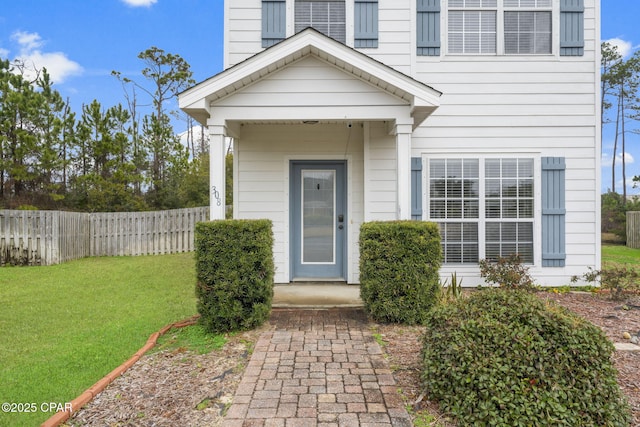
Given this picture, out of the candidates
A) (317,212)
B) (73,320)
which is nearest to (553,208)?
(317,212)

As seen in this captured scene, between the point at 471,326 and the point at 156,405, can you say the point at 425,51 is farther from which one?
the point at 156,405

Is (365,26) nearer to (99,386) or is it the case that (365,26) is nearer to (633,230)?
(99,386)

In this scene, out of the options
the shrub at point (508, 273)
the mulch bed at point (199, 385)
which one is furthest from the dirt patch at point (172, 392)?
the shrub at point (508, 273)

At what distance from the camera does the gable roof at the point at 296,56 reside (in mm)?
4965

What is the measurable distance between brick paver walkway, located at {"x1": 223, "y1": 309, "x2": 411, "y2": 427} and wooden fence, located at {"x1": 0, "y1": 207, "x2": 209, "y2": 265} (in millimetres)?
8382

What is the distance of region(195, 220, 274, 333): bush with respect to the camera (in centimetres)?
441

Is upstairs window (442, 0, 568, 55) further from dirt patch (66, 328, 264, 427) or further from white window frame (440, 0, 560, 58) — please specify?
dirt patch (66, 328, 264, 427)

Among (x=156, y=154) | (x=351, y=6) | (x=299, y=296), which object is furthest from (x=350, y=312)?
(x=156, y=154)

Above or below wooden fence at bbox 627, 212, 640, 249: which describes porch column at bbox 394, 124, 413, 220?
above

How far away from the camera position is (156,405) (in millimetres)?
2926

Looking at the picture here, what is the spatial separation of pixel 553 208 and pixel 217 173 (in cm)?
565

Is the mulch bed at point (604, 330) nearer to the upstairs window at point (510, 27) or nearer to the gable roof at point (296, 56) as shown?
the gable roof at point (296, 56)


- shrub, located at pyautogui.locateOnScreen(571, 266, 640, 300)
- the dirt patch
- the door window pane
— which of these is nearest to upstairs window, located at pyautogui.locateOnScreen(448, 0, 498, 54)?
the door window pane

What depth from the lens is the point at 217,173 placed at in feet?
16.8
